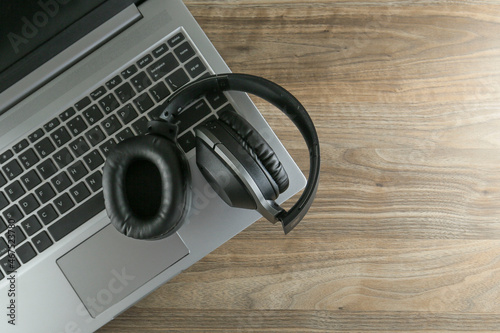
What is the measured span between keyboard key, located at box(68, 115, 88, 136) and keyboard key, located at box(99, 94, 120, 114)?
4cm

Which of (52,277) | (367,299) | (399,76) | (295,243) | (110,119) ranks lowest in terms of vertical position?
(367,299)

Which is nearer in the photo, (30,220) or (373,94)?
(30,220)

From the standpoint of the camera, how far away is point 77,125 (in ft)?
A: 2.06

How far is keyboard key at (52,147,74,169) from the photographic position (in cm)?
62

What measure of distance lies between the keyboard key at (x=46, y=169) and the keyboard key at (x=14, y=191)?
0.04 metres

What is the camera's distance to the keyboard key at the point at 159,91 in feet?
2.05

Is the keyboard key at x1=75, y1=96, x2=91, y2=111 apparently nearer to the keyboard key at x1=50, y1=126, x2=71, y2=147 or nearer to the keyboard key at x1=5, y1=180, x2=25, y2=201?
the keyboard key at x1=50, y1=126, x2=71, y2=147

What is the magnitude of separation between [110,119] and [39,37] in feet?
0.47

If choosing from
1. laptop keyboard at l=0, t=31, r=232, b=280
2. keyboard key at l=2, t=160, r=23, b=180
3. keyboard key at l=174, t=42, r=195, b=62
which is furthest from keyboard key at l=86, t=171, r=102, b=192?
keyboard key at l=174, t=42, r=195, b=62

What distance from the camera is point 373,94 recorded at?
78cm

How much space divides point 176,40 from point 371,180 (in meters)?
0.41

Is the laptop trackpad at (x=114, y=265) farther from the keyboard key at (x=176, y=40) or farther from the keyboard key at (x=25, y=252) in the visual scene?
the keyboard key at (x=176, y=40)

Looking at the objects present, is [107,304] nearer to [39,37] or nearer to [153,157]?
[153,157]

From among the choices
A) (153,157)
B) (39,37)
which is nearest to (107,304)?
(153,157)
